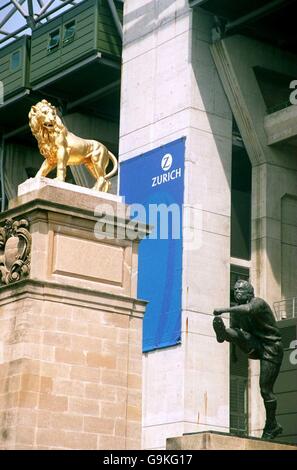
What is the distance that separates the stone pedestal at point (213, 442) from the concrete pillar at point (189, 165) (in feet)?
56.8

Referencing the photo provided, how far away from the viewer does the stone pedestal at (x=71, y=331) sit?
24.5 m

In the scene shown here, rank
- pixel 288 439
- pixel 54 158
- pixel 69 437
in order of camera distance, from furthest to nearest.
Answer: pixel 288 439 → pixel 54 158 → pixel 69 437

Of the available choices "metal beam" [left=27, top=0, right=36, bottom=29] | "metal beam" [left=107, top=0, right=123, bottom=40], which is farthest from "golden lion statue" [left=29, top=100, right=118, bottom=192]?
"metal beam" [left=27, top=0, right=36, bottom=29]

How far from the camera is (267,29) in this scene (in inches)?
1886

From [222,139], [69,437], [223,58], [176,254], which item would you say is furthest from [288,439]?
[69,437]

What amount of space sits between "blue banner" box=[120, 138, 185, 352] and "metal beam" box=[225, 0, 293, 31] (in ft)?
16.4

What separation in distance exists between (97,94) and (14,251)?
1172 inches

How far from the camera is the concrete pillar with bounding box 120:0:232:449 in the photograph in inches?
1704

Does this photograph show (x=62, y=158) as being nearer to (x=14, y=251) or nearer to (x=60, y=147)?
(x=60, y=147)

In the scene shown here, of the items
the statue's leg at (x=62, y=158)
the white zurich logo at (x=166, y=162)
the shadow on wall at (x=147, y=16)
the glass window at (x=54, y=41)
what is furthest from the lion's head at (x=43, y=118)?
the glass window at (x=54, y=41)

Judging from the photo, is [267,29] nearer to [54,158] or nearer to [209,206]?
[209,206]

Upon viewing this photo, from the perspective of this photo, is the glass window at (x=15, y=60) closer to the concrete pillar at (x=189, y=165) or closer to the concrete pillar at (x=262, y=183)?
the concrete pillar at (x=189, y=165)

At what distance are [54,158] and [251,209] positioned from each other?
68.9 feet

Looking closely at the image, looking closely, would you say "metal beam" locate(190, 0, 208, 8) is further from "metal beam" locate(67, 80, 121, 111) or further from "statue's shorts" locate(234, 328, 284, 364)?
"statue's shorts" locate(234, 328, 284, 364)
